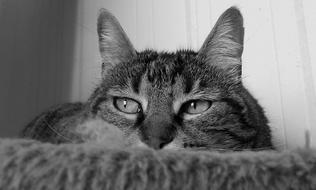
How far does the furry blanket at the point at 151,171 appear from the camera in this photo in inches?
20.4

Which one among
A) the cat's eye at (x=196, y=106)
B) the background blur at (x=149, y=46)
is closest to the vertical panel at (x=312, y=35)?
the background blur at (x=149, y=46)

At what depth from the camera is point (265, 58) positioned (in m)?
1.25

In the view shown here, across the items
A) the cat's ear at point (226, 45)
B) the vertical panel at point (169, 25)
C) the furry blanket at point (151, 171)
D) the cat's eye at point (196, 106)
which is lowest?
the furry blanket at point (151, 171)

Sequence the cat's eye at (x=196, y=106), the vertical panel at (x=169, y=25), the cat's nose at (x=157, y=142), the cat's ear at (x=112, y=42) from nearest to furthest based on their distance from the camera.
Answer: the cat's nose at (x=157, y=142), the cat's eye at (x=196, y=106), the cat's ear at (x=112, y=42), the vertical panel at (x=169, y=25)

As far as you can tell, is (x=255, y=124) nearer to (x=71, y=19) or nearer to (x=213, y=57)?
(x=213, y=57)

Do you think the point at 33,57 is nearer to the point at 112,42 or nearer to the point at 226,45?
the point at 112,42

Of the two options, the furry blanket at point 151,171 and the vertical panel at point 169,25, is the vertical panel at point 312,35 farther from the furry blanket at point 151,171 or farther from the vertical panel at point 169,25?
the furry blanket at point 151,171

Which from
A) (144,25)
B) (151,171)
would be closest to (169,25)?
(144,25)

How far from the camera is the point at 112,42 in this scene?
3.70 feet

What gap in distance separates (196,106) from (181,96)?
5 centimetres

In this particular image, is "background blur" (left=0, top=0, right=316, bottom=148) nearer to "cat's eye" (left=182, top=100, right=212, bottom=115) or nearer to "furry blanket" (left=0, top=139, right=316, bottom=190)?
"cat's eye" (left=182, top=100, right=212, bottom=115)

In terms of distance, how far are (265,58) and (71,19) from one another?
0.96 meters

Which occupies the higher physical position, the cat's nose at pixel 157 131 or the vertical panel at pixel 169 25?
the vertical panel at pixel 169 25

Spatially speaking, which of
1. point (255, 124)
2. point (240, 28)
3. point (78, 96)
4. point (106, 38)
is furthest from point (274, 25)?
point (78, 96)
